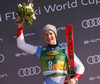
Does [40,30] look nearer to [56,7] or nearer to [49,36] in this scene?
[56,7]

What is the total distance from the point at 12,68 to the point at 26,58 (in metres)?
0.34

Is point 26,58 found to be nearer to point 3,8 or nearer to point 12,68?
point 12,68

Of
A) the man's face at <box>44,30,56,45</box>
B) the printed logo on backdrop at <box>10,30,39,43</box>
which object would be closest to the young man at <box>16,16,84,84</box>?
the man's face at <box>44,30,56,45</box>

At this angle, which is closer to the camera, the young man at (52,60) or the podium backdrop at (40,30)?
the young man at (52,60)

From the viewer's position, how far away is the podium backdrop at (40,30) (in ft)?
13.6

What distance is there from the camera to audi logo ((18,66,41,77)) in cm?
424

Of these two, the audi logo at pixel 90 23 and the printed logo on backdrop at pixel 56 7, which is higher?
the printed logo on backdrop at pixel 56 7

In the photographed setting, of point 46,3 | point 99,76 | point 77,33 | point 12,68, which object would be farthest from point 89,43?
point 12,68

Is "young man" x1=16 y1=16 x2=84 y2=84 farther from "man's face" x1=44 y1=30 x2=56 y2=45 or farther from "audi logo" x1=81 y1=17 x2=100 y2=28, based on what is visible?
"audi logo" x1=81 y1=17 x2=100 y2=28

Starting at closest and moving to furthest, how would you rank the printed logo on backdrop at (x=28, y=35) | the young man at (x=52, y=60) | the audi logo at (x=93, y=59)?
the young man at (x=52, y=60) < the printed logo on backdrop at (x=28, y=35) < the audi logo at (x=93, y=59)

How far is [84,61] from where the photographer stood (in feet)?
14.0

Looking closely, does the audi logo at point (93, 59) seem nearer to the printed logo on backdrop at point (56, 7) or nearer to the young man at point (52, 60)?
the printed logo on backdrop at point (56, 7)

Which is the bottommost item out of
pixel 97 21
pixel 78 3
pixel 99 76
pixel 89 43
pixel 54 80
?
pixel 99 76

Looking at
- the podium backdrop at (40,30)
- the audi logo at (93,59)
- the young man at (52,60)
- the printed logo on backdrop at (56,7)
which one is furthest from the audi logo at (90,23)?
the young man at (52,60)
